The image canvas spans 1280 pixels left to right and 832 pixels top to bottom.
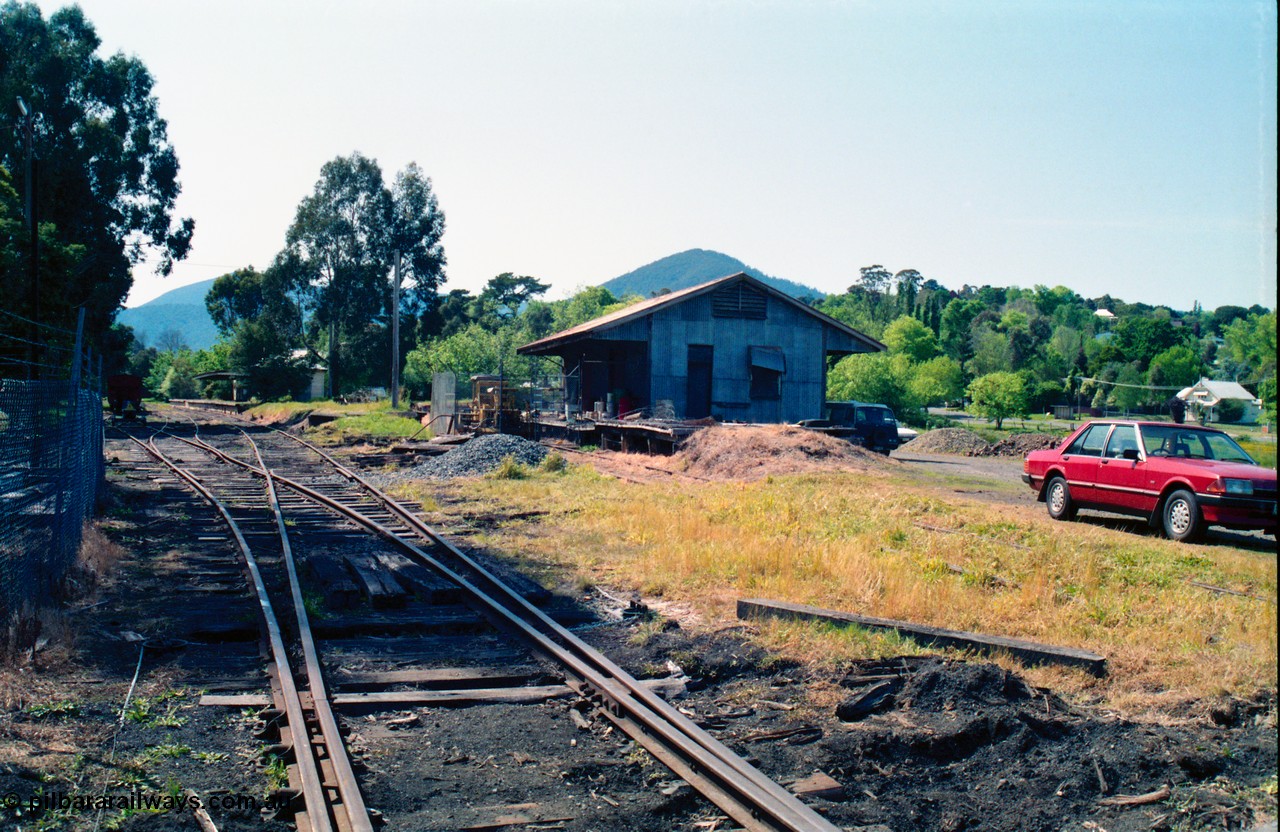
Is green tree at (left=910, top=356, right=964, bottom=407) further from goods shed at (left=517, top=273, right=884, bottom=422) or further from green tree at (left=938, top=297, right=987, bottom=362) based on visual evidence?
green tree at (left=938, top=297, right=987, bottom=362)

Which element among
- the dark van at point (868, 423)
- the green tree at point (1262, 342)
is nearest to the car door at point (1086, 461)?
the green tree at point (1262, 342)

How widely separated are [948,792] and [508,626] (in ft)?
13.7

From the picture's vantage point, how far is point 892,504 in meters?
15.2

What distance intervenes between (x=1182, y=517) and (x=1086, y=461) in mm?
1888

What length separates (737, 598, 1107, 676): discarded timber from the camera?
268 inches

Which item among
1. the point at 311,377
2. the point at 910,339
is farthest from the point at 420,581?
the point at 910,339

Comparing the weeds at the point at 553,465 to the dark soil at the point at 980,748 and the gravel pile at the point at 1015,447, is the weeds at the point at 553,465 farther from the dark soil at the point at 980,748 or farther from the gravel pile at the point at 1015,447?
the gravel pile at the point at 1015,447

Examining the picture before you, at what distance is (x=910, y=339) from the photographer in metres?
108

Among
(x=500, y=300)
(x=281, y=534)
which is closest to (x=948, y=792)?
(x=281, y=534)

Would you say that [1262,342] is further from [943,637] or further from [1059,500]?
[1059,500]

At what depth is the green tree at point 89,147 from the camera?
123 ft

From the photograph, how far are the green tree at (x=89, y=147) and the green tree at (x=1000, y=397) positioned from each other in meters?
41.1

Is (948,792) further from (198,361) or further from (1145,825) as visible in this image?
(198,361)

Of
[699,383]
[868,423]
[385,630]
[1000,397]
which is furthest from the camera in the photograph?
[1000,397]
